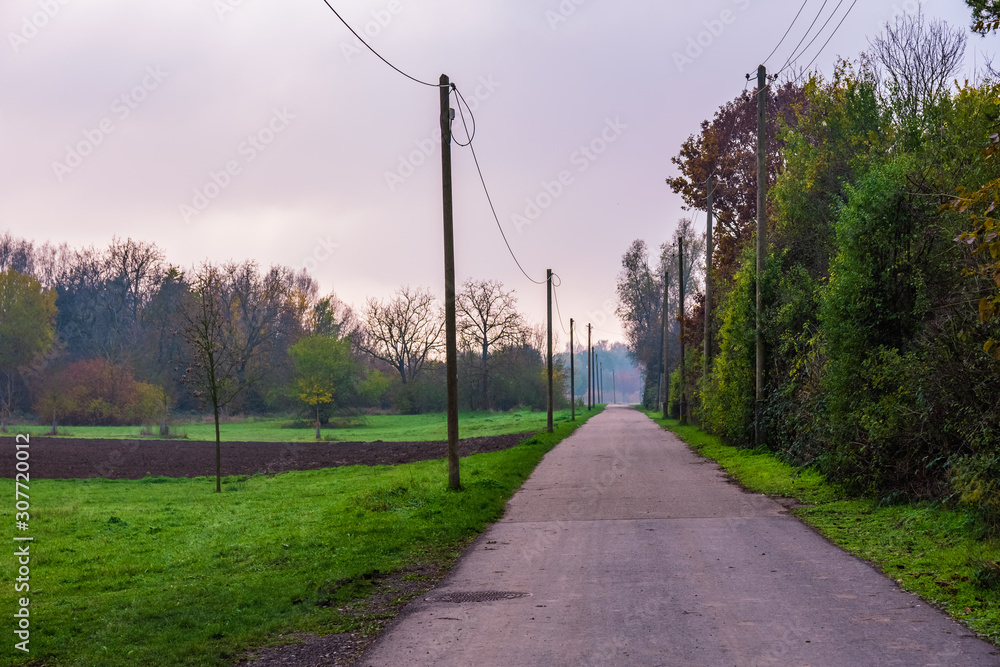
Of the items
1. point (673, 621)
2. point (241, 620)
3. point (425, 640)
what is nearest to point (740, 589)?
point (673, 621)

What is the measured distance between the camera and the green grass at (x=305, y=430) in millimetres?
51875

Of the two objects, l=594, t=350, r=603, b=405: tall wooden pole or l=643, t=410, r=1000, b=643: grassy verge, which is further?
l=594, t=350, r=603, b=405: tall wooden pole

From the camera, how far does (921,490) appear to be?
40.4 feet

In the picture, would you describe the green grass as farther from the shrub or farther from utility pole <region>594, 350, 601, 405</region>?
utility pole <region>594, 350, 601, 405</region>

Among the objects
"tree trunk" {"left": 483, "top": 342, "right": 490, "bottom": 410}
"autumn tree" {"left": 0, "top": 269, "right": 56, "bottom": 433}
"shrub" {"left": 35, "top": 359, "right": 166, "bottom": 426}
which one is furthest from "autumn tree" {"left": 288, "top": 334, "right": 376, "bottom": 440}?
"tree trunk" {"left": 483, "top": 342, "right": 490, "bottom": 410}

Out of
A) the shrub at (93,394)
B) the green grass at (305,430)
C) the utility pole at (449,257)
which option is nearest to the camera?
the utility pole at (449,257)

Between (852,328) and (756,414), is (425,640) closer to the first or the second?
(852,328)

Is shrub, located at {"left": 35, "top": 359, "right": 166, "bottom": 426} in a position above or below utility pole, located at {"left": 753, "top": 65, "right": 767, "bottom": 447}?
below

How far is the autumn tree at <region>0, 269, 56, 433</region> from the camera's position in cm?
5866

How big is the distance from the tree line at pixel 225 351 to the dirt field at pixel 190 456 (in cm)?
422

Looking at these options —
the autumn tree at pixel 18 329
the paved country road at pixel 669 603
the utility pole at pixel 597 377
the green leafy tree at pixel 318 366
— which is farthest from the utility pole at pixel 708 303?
the utility pole at pixel 597 377

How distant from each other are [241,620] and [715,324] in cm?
3003

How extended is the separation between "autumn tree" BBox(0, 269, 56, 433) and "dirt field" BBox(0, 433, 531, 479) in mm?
17095

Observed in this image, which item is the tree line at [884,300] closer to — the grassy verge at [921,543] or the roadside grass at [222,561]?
the grassy verge at [921,543]
